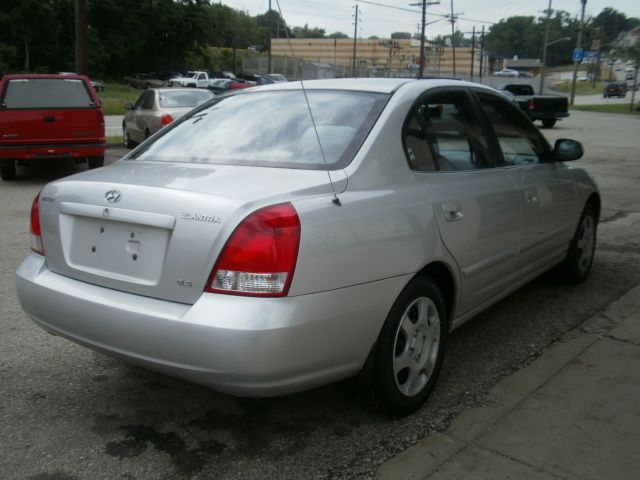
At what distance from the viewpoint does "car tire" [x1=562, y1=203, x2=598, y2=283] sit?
16.6 ft

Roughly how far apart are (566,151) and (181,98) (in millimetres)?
11272

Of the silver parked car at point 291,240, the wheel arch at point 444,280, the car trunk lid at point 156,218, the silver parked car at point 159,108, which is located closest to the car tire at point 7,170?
the silver parked car at point 159,108

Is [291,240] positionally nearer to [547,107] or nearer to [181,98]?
[181,98]

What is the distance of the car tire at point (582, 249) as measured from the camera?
5.07m

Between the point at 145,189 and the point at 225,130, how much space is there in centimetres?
87

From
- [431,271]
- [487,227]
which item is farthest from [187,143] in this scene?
[487,227]

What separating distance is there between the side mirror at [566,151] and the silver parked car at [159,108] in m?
10.0

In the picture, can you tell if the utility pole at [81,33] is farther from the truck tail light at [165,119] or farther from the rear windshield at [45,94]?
the rear windshield at [45,94]

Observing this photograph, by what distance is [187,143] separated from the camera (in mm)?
3475

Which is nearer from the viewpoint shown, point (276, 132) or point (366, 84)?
point (276, 132)

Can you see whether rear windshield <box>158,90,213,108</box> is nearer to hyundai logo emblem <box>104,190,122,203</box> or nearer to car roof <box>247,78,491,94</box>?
car roof <box>247,78,491,94</box>

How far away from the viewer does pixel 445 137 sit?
3.55 m

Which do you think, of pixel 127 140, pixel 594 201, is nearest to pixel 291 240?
pixel 594 201

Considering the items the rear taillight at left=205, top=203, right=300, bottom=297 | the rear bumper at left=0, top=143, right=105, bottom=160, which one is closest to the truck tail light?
the rear bumper at left=0, top=143, right=105, bottom=160
